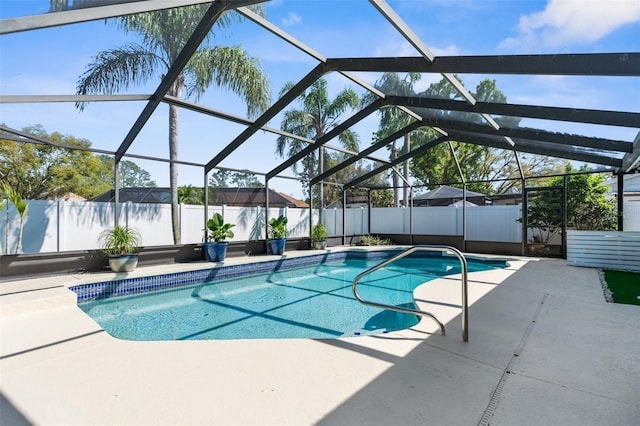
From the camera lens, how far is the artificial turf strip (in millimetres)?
4801

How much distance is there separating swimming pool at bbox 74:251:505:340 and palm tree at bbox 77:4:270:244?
3520 mm

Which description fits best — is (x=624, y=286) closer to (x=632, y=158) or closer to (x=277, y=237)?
(x=632, y=158)

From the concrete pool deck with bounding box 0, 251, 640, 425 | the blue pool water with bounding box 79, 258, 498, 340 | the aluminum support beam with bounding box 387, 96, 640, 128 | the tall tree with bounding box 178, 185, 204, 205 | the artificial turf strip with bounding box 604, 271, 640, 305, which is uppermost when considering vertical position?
the aluminum support beam with bounding box 387, 96, 640, 128

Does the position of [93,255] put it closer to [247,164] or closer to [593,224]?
[247,164]

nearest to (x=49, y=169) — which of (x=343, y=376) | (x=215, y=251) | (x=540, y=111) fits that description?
(x=215, y=251)

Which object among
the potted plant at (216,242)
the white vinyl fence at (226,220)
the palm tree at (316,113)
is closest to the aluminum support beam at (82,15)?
the white vinyl fence at (226,220)

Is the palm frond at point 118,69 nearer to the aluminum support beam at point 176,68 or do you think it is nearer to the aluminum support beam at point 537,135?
the aluminum support beam at point 176,68

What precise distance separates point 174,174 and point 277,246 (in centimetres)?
393

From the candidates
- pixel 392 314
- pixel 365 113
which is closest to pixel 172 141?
pixel 365 113

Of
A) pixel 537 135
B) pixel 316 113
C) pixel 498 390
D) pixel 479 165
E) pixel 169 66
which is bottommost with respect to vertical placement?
pixel 498 390

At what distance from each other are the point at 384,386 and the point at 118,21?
943cm

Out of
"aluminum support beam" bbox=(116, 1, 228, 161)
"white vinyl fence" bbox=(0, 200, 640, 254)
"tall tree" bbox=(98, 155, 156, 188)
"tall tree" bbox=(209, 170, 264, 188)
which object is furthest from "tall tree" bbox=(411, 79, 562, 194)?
"aluminum support beam" bbox=(116, 1, 228, 161)

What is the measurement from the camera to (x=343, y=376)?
247cm

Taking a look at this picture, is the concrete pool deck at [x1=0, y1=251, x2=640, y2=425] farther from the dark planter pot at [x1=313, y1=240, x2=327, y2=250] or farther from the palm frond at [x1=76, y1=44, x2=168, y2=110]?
the dark planter pot at [x1=313, y1=240, x2=327, y2=250]
